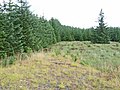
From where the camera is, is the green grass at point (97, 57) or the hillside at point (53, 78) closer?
the hillside at point (53, 78)

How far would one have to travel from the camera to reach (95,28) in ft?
138

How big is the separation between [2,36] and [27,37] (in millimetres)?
4075

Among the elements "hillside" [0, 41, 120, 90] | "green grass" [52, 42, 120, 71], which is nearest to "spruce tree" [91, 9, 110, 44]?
"green grass" [52, 42, 120, 71]

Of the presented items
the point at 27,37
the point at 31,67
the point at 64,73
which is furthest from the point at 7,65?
the point at 27,37

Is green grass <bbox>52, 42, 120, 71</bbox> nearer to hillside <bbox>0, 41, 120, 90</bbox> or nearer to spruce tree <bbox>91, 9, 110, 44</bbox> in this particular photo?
hillside <bbox>0, 41, 120, 90</bbox>

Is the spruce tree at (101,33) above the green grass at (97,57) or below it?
above

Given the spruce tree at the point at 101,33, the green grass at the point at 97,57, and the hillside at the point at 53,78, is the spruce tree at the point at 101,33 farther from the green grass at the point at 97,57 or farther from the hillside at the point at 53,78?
the hillside at the point at 53,78

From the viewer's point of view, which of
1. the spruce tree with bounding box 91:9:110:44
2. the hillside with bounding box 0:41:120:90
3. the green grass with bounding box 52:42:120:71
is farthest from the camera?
the spruce tree with bounding box 91:9:110:44

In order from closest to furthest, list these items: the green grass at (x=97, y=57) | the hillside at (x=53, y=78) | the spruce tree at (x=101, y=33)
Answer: the hillside at (x=53, y=78)
the green grass at (x=97, y=57)
the spruce tree at (x=101, y=33)

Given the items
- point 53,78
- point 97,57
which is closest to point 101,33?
point 97,57

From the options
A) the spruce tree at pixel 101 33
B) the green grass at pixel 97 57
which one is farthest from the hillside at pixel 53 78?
the spruce tree at pixel 101 33

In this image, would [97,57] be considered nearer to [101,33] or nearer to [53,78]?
[53,78]

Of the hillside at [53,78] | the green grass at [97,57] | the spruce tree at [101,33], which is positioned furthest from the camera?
the spruce tree at [101,33]

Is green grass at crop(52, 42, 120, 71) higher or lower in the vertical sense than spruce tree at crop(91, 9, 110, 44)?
lower
